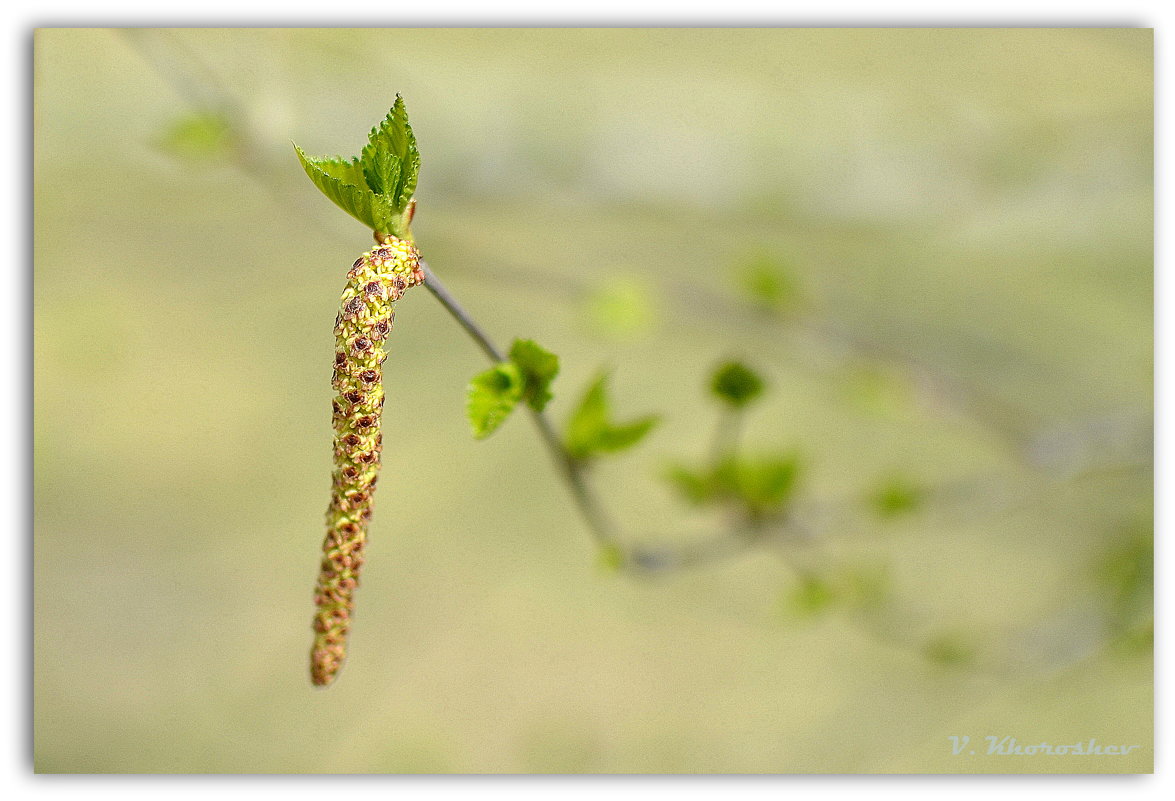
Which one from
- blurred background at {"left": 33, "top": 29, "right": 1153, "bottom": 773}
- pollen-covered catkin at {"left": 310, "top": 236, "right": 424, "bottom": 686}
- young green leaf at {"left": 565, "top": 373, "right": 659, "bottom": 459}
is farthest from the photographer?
blurred background at {"left": 33, "top": 29, "right": 1153, "bottom": 773}

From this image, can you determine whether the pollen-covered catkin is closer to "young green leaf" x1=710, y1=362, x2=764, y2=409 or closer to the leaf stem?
the leaf stem

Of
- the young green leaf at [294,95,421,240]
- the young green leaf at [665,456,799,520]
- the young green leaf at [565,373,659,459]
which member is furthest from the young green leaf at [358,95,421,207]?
the young green leaf at [665,456,799,520]

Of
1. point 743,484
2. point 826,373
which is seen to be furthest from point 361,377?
point 826,373

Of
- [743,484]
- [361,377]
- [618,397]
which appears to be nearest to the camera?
[361,377]

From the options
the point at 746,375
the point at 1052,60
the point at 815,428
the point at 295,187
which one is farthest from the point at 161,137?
the point at 815,428

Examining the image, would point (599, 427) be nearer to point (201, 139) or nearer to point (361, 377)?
point (361, 377)

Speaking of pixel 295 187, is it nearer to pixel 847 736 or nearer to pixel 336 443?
pixel 336 443
